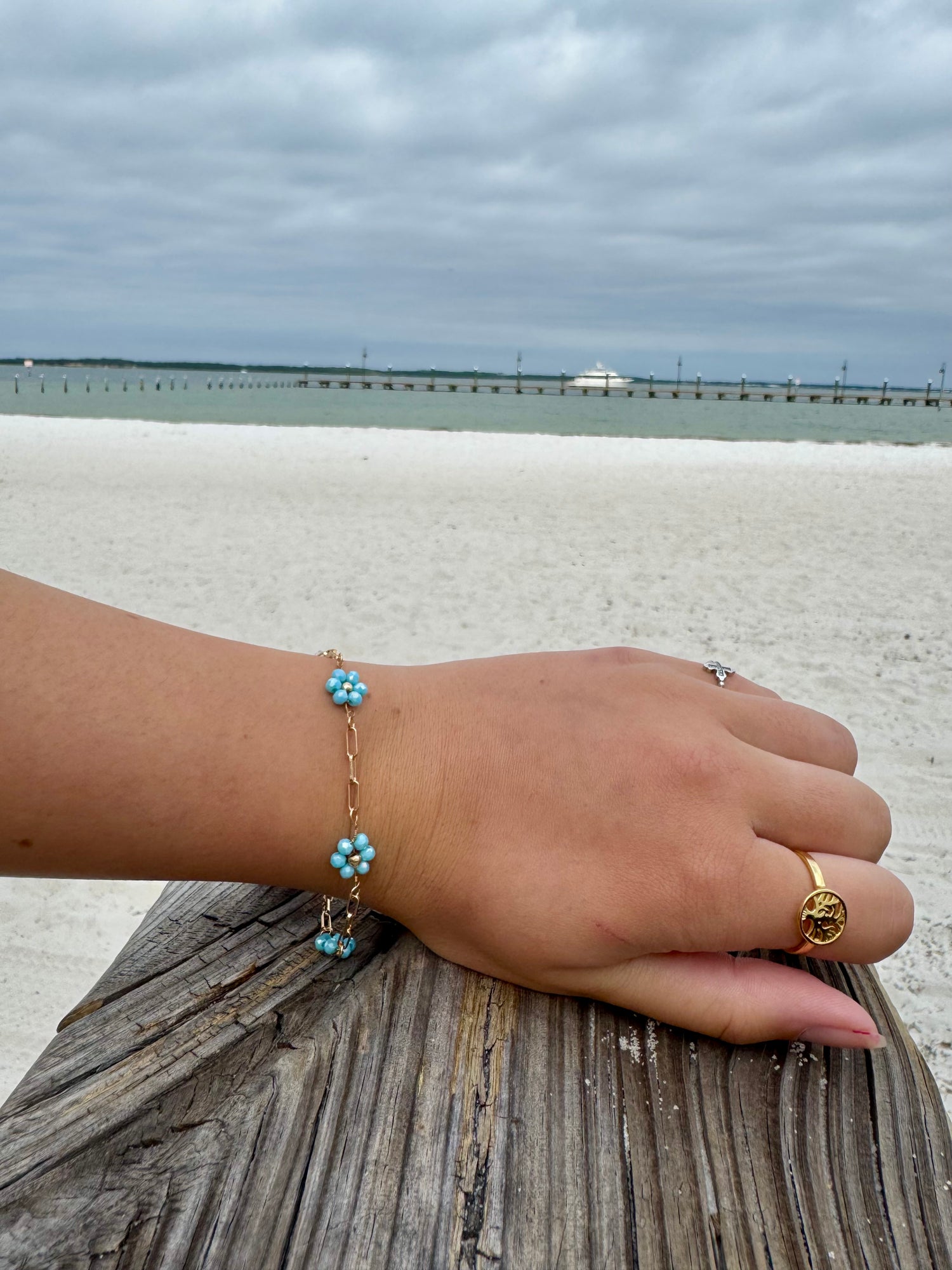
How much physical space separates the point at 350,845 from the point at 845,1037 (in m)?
0.43

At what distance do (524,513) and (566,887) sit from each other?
8523 mm

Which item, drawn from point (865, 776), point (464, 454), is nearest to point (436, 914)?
point (865, 776)

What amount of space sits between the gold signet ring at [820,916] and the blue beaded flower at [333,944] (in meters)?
0.39

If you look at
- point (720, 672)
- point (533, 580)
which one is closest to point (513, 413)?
point (533, 580)

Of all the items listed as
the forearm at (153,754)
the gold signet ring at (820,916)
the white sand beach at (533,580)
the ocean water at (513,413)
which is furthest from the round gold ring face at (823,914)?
the ocean water at (513,413)

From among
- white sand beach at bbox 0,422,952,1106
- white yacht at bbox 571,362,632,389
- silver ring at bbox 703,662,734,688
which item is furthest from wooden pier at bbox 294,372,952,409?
silver ring at bbox 703,662,734,688

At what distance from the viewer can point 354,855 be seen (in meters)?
0.75

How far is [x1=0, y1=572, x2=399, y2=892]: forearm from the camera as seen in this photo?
64 cm

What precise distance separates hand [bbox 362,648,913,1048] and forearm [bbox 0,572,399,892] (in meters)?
0.07

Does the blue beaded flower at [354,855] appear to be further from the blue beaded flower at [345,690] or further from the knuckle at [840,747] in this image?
the knuckle at [840,747]

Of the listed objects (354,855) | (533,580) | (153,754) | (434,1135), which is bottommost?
(533,580)

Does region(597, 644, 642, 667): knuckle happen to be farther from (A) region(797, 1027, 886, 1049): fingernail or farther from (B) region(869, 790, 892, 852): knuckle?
(A) region(797, 1027, 886, 1049): fingernail

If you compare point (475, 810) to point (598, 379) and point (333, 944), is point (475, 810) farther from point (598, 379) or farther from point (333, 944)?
point (598, 379)

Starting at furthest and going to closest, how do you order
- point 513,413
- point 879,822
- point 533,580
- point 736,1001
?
point 513,413
point 533,580
point 879,822
point 736,1001
